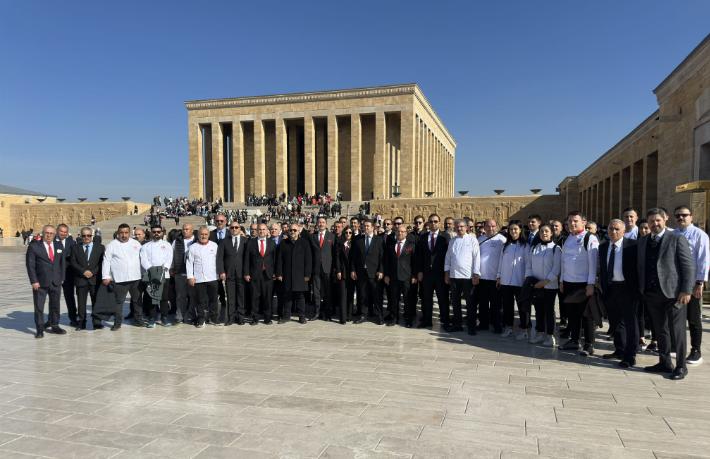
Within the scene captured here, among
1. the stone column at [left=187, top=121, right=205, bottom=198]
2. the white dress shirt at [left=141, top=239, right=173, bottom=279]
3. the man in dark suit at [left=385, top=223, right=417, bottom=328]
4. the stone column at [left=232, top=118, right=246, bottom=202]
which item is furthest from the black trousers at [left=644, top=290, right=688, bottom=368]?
the stone column at [left=187, top=121, right=205, bottom=198]

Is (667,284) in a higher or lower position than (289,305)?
higher

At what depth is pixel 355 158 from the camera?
128 ft

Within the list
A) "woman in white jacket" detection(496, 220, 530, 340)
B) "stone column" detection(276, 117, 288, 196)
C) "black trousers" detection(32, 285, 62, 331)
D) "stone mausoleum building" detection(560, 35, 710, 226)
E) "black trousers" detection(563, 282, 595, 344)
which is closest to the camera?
"black trousers" detection(563, 282, 595, 344)

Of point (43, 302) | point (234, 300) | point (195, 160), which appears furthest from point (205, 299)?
point (195, 160)

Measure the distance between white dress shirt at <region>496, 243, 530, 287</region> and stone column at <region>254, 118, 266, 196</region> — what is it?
36.2 meters

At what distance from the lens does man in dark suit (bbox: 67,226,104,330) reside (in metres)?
7.40

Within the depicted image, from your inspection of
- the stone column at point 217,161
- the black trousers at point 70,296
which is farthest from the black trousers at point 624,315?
the stone column at point 217,161

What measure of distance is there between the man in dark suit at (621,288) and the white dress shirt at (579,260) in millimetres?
99

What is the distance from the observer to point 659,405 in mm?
4000

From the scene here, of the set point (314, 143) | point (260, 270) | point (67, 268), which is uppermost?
point (314, 143)

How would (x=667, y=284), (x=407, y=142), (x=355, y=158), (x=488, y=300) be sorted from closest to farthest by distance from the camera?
1. (x=667, y=284)
2. (x=488, y=300)
3. (x=407, y=142)
4. (x=355, y=158)

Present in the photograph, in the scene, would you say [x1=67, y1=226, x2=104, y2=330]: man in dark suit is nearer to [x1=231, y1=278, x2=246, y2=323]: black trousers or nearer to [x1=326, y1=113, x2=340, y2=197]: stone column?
[x1=231, y1=278, x2=246, y2=323]: black trousers

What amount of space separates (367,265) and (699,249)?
184 inches

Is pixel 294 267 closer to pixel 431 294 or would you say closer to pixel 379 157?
pixel 431 294
